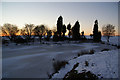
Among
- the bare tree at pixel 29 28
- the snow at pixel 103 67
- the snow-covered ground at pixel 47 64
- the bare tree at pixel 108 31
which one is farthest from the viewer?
the bare tree at pixel 29 28

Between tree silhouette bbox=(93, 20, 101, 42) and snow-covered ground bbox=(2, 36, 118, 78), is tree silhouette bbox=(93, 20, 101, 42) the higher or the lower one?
the higher one

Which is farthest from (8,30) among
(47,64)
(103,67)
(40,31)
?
(103,67)

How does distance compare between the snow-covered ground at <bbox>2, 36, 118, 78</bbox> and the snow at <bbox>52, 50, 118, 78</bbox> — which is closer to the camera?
the snow at <bbox>52, 50, 118, 78</bbox>

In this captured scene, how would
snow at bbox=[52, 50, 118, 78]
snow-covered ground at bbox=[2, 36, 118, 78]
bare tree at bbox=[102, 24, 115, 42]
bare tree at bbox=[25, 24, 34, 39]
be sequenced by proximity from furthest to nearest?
1. bare tree at bbox=[25, 24, 34, 39]
2. bare tree at bbox=[102, 24, 115, 42]
3. snow-covered ground at bbox=[2, 36, 118, 78]
4. snow at bbox=[52, 50, 118, 78]

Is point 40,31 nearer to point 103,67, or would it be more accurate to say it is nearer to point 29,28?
point 29,28

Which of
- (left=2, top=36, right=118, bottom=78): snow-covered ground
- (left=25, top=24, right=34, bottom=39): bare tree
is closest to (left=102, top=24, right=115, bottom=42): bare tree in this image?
(left=2, top=36, right=118, bottom=78): snow-covered ground

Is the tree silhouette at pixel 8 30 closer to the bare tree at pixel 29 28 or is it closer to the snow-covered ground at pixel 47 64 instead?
the bare tree at pixel 29 28

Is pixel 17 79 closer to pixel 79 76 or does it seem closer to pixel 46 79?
pixel 46 79

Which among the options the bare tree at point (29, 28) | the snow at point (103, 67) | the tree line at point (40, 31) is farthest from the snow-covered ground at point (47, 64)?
the bare tree at point (29, 28)

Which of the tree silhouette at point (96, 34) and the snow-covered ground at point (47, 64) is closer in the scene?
the snow-covered ground at point (47, 64)

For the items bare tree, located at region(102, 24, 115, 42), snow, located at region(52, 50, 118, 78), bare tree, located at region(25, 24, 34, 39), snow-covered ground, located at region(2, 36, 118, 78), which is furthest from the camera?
bare tree, located at region(25, 24, 34, 39)

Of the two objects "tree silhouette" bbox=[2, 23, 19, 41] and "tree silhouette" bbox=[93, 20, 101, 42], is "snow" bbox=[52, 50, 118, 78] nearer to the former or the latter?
"tree silhouette" bbox=[93, 20, 101, 42]

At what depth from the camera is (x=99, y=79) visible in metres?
3.69

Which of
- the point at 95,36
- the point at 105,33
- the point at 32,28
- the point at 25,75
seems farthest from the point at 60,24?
the point at 25,75
